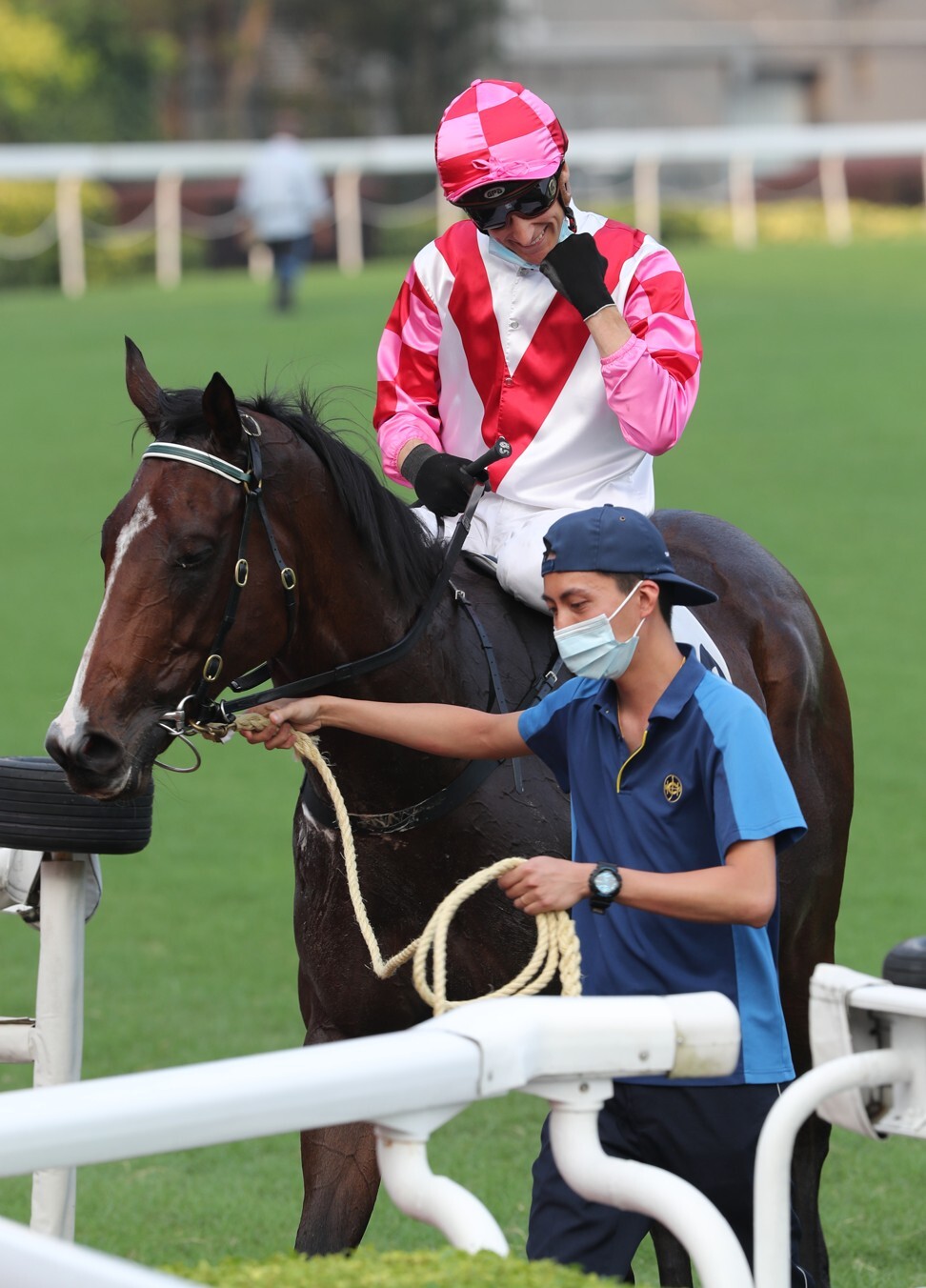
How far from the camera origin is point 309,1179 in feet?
12.0

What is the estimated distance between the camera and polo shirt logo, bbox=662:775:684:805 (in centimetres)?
298

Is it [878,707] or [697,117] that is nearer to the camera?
[878,707]

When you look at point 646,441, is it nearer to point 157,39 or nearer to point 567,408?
point 567,408

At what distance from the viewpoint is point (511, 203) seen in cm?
370

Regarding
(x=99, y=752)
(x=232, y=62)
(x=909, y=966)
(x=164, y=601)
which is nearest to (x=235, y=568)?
(x=164, y=601)

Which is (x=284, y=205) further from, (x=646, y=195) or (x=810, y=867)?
(x=810, y=867)

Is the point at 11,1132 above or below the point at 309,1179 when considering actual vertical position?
above

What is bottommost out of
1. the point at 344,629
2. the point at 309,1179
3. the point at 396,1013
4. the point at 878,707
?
the point at 878,707

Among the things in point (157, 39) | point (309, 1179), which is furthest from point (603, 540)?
point (157, 39)

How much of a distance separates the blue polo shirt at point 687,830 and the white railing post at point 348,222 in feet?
79.1

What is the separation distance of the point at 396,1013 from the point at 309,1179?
34cm

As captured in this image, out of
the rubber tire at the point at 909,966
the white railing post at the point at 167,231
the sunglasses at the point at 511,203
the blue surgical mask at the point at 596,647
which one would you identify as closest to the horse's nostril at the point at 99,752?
the blue surgical mask at the point at 596,647

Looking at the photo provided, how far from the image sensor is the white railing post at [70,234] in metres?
25.6

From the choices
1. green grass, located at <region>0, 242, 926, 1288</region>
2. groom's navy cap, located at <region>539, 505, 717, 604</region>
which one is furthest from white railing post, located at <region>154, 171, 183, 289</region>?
groom's navy cap, located at <region>539, 505, 717, 604</region>
